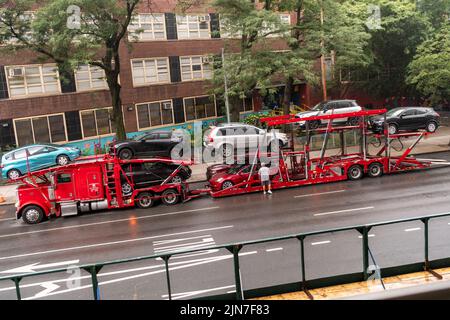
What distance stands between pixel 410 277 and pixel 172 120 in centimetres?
3300

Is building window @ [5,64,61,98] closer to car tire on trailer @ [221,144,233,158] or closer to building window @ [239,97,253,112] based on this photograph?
car tire on trailer @ [221,144,233,158]

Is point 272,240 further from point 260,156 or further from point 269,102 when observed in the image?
point 269,102

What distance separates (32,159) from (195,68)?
61.6 feet

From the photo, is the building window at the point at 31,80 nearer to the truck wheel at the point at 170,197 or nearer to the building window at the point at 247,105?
the building window at the point at 247,105

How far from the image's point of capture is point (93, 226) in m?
17.5

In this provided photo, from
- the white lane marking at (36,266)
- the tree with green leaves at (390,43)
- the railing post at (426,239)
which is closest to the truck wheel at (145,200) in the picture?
the white lane marking at (36,266)

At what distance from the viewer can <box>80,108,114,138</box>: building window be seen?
1395 inches

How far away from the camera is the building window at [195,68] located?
1542 inches

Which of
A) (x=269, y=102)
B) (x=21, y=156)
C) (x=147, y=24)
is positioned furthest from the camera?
(x=269, y=102)

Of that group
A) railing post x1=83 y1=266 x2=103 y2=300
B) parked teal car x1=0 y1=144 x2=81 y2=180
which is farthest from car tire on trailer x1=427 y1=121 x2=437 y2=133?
railing post x1=83 y1=266 x2=103 y2=300

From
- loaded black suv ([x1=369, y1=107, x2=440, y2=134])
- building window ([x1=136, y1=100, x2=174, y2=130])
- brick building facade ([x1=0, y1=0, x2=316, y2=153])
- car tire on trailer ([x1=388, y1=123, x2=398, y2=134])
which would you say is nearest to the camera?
car tire on trailer ([x1=388, y1=123, x2=398, y2=134])

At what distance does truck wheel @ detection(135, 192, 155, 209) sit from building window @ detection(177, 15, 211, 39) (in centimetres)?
2246
